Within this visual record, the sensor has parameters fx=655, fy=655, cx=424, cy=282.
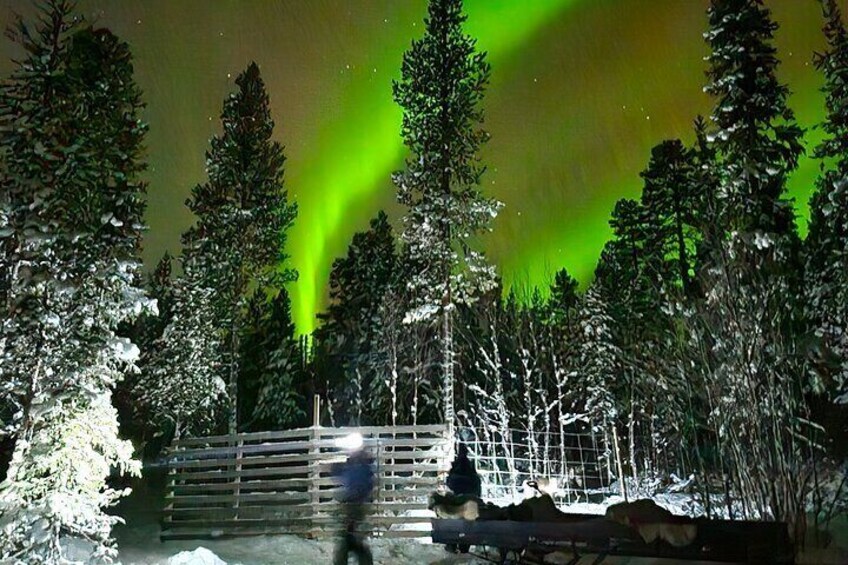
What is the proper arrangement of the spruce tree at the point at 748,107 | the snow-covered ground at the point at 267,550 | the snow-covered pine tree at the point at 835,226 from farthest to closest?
the spruce tree at the point at 748,107, the snow-covered pine tree at the point at 835,226, the snow-covered ground at the point at 267,550

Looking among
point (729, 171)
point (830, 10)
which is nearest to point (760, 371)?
point (729, 171)

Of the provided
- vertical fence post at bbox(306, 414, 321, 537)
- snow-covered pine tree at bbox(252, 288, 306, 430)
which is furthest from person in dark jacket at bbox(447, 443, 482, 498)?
snow-covered pine tree at bbox(252, 288, 306, 430)

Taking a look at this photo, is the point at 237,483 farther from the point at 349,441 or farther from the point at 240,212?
the point at 240,212

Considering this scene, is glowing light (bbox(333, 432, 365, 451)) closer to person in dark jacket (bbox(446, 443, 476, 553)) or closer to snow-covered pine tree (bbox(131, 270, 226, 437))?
person in dark jacket (bbox(446, 443, 476, 553))

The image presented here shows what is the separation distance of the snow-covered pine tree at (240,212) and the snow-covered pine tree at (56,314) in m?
15.2

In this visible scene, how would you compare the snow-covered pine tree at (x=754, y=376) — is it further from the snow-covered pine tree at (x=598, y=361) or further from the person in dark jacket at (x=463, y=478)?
the snow-covered pine tree at (x=598, y=361)

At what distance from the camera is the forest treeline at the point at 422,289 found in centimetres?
916

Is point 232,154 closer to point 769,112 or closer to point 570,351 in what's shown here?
point 769,112

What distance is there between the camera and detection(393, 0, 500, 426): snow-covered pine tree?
67.8ft

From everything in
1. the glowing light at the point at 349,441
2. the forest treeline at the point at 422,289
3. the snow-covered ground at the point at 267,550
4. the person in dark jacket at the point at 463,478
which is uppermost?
the forest treeline at the point at 422,289

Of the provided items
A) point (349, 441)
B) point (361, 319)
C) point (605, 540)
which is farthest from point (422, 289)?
point (361, 319)

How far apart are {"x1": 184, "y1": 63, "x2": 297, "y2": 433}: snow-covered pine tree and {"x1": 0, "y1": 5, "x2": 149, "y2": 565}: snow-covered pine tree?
1525 centimetres

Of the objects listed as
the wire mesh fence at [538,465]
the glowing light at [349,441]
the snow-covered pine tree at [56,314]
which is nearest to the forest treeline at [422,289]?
the snow-covered pine tree at [56,314]

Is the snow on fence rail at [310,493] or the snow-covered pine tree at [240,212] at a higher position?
the snow-covered pine tree at [240,212]
